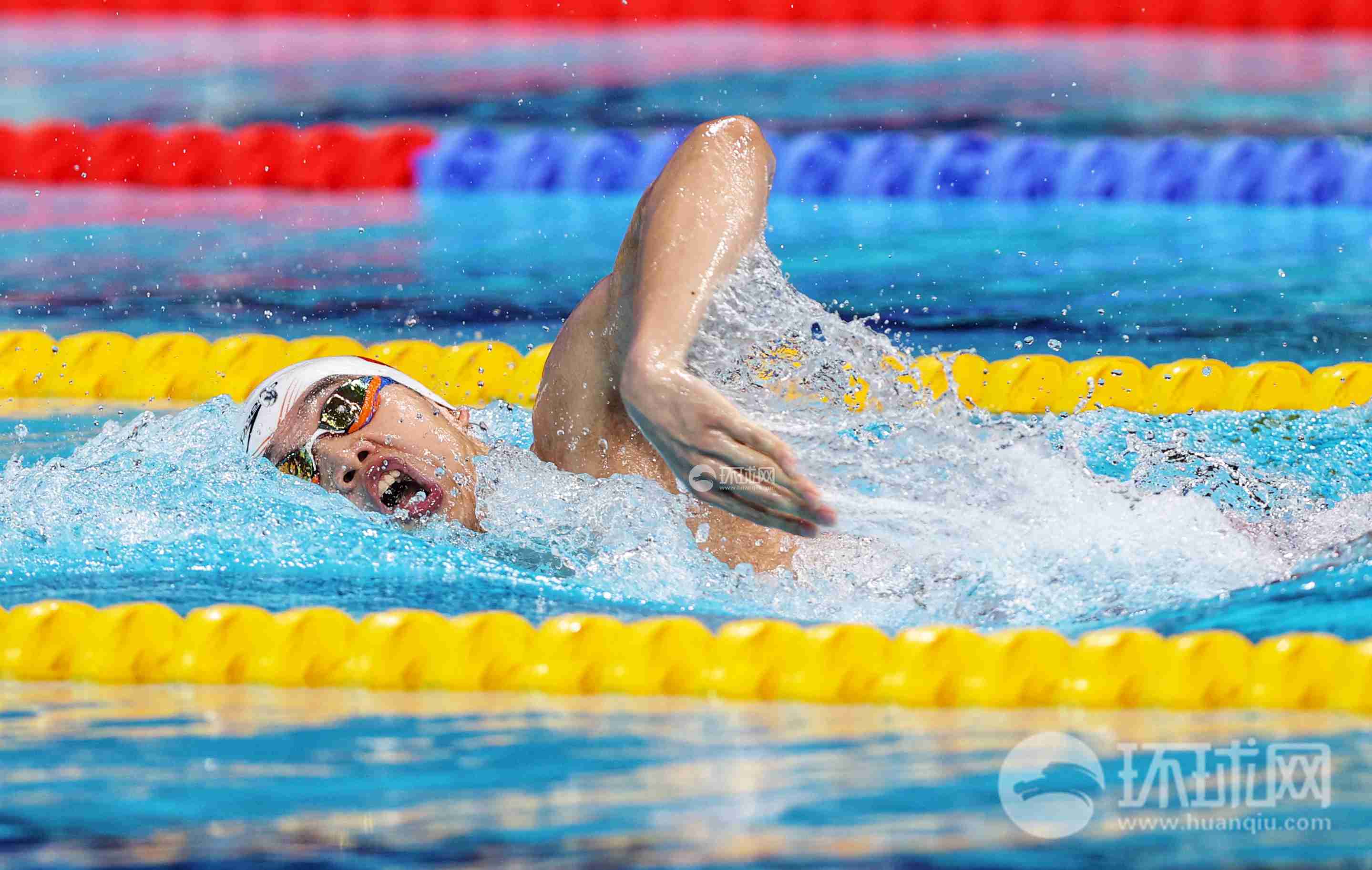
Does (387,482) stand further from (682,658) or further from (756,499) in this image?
(756,499)

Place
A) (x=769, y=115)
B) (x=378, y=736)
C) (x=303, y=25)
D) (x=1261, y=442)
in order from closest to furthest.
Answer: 1. (x=378, y=736)
2. (x=1261, y=442)
3. (x=769, y=115)
4. (x=303, y=25)

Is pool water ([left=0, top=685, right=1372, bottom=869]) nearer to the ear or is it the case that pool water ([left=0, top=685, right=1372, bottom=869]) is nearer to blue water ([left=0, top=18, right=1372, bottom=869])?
blue water ([left=0, top=18, right=1372, bottom=869])

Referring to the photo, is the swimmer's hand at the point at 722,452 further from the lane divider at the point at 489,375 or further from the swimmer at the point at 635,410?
the lane divider at the point at 489,375

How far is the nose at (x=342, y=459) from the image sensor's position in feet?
8.87

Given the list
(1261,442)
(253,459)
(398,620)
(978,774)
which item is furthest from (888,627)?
(1261,442)

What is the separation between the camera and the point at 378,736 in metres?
2.22

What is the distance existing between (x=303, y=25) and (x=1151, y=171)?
20.4 ft

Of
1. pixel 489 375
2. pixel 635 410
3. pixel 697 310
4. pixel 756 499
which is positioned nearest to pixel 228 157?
pixel 489 375

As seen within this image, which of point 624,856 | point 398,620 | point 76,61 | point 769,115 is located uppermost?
point 76,61

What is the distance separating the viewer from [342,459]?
2.71 m

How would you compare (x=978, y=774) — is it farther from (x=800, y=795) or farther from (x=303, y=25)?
(x=303, y=25)

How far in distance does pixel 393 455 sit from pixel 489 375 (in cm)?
181

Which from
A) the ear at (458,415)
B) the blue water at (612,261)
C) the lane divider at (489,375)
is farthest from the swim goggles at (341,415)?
the blue water at (612,261)

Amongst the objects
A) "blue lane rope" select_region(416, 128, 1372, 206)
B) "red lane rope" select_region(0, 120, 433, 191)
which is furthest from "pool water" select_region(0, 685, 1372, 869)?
"red lane rope" select_region(0, 120, 433, 191)
